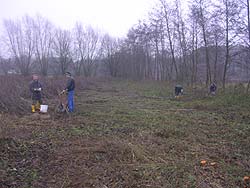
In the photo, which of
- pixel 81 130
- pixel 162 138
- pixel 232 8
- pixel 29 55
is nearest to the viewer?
pixel 162 138

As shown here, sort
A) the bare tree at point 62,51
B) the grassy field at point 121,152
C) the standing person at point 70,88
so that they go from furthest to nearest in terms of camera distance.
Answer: the bare tree at point 62,51 < the standing person at point 70,88 < the grassy field at point 121,152

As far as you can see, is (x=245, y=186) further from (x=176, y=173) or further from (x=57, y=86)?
(x=57, y=86)

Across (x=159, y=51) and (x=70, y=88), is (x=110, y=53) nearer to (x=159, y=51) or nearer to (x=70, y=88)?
(x=159, y=51)

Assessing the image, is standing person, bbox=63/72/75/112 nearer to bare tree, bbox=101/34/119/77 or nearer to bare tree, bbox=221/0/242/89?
bare tree, bbox=221/0/242/89

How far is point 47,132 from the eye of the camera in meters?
7.89

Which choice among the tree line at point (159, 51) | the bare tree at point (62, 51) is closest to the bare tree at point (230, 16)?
the tree line at point (159, 51)

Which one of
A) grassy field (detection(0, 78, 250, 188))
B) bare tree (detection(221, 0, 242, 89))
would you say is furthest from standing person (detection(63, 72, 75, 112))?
bare tree (detection(221, 0, 242, 89))

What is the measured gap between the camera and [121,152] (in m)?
5.82

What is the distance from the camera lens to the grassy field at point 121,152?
4688 mm

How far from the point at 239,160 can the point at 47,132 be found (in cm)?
524

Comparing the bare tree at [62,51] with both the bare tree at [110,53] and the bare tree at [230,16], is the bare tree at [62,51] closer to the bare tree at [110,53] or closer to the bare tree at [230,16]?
the bare tree at [110,53]

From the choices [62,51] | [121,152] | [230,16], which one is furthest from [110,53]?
[121,152]

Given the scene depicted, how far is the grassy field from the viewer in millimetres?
4688

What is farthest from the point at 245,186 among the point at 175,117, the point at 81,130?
the point at 175,117
